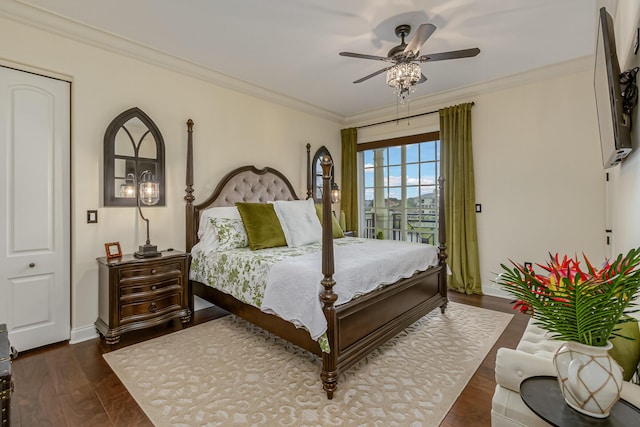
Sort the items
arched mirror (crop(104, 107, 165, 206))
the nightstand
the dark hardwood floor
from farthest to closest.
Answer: arched mirror (crop(104, 107, 165, 206))
the nightstand
the dark hardwood floor

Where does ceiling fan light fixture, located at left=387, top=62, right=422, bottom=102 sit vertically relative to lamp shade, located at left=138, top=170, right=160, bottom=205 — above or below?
above

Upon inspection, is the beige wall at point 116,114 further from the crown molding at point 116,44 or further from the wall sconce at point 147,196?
the wall sconce at point 147,196

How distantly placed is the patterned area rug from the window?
214 cm

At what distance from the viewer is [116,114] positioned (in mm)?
2949

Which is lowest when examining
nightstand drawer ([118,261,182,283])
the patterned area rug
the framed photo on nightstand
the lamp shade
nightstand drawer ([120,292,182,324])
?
the patterned area rug

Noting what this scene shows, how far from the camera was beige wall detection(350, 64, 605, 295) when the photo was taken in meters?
3.38

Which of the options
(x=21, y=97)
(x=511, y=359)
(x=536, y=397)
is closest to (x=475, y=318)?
(x=511, y=359)

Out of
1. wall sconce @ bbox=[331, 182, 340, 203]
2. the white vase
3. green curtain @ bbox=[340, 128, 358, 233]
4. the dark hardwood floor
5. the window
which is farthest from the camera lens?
green curtain @ bbox=[340, 128, 358, 233]

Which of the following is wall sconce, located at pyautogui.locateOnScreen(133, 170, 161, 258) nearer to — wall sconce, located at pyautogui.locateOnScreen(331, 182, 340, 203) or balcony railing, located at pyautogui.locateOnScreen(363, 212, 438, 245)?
wall sconce, located at pyautogui.locateOnScreen(331, 182, 340, 203)

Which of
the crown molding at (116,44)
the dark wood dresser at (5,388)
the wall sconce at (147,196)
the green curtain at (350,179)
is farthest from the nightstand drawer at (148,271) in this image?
the green curtain at (350,179)

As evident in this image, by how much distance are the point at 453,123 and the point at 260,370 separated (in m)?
3.95

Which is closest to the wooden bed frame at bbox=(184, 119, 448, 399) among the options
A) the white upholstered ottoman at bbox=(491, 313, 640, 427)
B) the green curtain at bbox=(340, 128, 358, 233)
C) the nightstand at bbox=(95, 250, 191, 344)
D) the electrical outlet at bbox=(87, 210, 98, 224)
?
the nightstand at bbox=(95, 250, 191, 344)

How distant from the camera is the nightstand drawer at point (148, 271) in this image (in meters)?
2.64

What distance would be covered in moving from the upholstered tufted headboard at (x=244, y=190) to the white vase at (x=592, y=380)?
11.1ft
